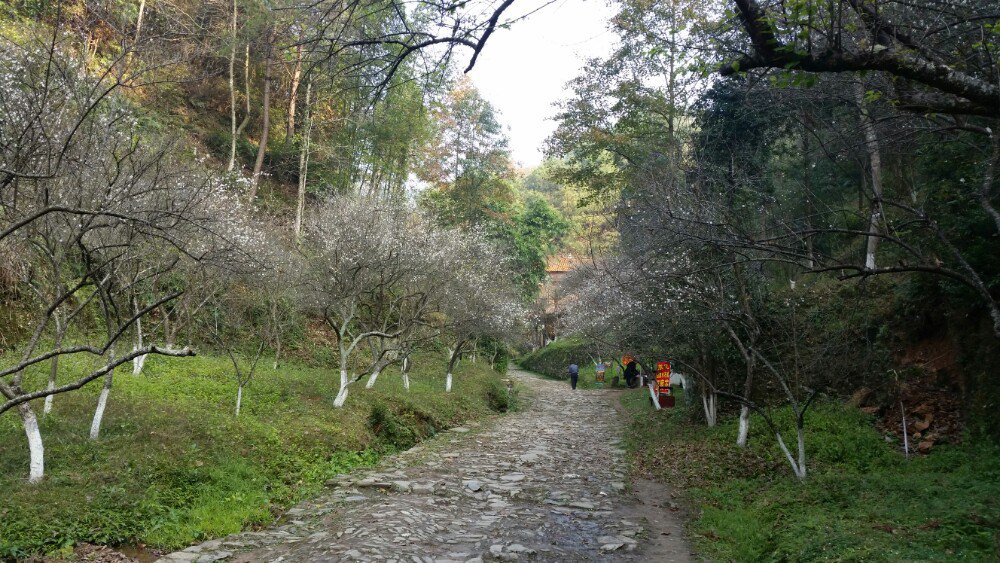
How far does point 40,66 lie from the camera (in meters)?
7.75

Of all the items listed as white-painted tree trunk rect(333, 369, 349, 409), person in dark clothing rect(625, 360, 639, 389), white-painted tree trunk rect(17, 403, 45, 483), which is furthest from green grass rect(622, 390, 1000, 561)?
person in dark clothing rect(625, 360, 639, 389)

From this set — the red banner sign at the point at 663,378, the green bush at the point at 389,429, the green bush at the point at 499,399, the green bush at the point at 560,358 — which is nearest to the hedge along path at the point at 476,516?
the green bush at the point at 389,429

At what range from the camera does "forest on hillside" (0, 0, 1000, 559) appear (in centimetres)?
498

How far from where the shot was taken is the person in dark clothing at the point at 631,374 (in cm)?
2912

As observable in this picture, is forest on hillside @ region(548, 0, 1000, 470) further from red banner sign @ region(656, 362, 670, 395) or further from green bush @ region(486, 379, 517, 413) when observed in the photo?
green bush @ region(486, 379, 517, 413)

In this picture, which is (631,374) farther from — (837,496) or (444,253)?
(837,496)

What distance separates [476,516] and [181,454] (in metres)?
4.09

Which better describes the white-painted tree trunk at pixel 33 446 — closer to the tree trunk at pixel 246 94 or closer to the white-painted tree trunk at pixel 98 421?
the white-painted tree trunk at pixel 98 421

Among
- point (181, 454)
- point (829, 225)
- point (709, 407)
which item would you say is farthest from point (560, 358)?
point (181, 454)

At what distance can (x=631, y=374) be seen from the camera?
29734 mm

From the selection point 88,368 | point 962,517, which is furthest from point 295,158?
point 962,517

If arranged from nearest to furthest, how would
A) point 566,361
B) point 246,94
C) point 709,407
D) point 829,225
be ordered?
point 829,225 → point 709,407 → point 246,94 → point 566,361

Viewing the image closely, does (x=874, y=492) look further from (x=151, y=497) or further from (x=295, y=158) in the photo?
(x=295, y=158)

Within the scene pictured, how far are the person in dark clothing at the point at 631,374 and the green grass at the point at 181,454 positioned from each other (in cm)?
1665
